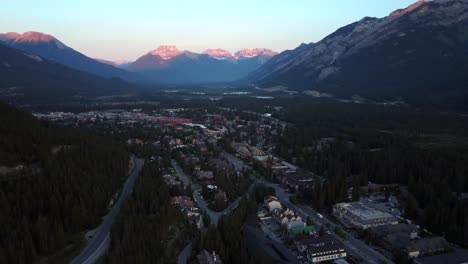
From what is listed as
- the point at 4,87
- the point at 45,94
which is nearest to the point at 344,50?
the point at 45,94

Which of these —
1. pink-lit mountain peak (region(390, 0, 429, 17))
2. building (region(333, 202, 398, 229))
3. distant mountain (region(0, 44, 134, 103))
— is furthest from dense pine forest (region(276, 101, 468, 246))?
pink-lit mountain peak (region(390, 0, 429, 17))

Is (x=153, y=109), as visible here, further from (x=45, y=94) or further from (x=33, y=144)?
(x=33, y=144)

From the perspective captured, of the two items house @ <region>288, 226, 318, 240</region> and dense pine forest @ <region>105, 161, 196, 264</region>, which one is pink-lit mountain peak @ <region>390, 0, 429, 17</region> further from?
dense pine forest @ <region>105, 161, 196, 264</region>

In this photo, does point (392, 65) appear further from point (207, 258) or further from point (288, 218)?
point (207, 258)

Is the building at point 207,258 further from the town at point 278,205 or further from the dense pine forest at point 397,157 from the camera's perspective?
the dense pine forest at point 397,157

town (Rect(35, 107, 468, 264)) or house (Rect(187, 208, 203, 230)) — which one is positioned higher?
house (Rect(187, 208, 203, 230))
